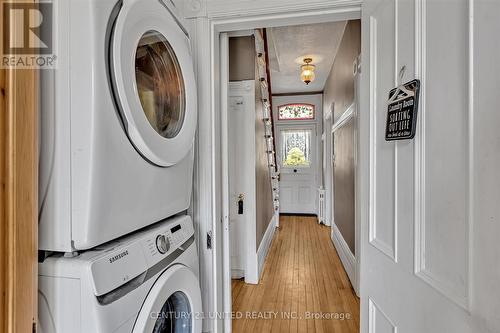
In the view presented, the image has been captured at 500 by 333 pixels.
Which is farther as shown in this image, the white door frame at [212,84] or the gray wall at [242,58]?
the gray wall at [242,58]

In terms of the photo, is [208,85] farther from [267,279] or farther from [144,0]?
[267,279]

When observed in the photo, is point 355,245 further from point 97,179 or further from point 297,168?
point 297,168

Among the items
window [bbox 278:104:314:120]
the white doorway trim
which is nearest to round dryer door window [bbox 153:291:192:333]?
the white doorway trim

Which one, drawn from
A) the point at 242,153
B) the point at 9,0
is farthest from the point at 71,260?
the point at 242,153

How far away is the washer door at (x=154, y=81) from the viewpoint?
75cm

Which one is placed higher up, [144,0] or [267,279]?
[144,0]

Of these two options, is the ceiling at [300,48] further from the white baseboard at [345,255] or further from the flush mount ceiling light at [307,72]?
the white baseboard at [345,255]

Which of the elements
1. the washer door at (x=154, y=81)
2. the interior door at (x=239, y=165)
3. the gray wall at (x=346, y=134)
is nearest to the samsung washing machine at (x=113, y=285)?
the washer door at (x=154, y=81)

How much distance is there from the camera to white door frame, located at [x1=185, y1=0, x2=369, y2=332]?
1.34 meters

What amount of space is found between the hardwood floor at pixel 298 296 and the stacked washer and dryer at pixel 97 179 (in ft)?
5.27

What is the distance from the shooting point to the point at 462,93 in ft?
1.82

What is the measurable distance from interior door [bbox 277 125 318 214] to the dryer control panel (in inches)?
212

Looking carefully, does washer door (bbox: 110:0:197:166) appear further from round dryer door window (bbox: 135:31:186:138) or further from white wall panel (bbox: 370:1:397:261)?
white wall panel (bbox: 370:1:397:261)

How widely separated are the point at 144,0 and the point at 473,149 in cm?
99
